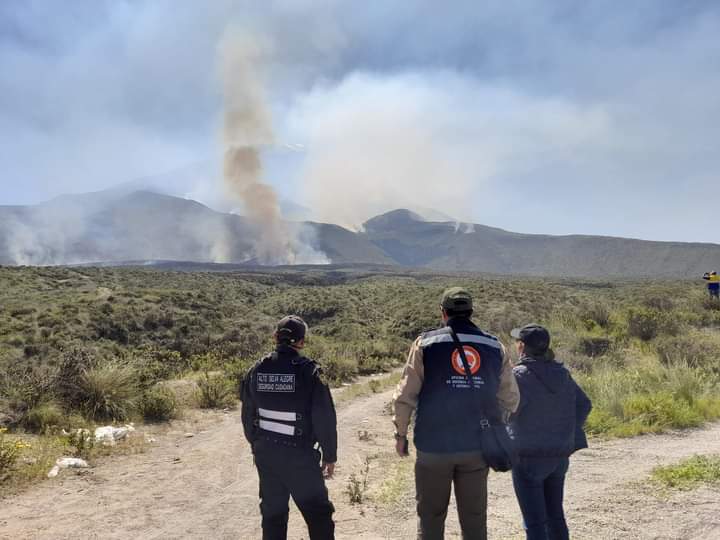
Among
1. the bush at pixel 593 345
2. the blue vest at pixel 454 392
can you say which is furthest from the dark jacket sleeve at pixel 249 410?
the bush at pixel 593 345

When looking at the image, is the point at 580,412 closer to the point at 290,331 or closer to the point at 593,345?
the point at 290,331

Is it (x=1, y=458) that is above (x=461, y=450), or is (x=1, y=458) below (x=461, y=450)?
below

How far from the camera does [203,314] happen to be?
71.0 ft

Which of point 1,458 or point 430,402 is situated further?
point 1,458

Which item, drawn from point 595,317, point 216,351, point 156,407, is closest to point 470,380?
point 156,407

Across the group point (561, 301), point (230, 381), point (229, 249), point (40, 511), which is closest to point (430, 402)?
point (40, 511)

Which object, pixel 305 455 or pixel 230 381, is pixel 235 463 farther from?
pixel 230 381

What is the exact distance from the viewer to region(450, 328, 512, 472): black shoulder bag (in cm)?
288

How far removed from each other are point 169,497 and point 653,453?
5.49 metres

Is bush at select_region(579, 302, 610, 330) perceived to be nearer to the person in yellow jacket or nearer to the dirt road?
the person in yellow jacket

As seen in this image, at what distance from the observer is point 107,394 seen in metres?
8.33

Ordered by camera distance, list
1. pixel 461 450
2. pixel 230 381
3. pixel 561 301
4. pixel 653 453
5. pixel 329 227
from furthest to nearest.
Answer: pixel 329 227 → pixel 561 301 → pixel 230 381 → pixel 653 453 → pixel 461 450

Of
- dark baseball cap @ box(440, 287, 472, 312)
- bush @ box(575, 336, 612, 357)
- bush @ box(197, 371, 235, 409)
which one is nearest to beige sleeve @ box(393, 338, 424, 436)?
dark baseball cap @ box(440, 287, 472, 312)

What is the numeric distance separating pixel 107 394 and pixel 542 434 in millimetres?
7462
